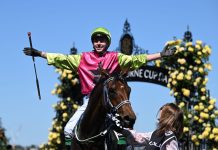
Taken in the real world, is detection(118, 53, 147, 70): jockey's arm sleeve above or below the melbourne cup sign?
above

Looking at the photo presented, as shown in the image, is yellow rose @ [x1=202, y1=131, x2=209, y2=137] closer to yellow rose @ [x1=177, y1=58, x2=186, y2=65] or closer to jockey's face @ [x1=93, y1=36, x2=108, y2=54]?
Answer: yellow rose @ [x1=177, y1=58, x2=186, y2=65]

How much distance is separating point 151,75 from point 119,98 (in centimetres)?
1121

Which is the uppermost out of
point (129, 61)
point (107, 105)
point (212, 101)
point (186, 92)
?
point (129, 61)

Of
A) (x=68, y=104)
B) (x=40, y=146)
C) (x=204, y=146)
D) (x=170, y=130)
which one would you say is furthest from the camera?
(x=40, y=146)

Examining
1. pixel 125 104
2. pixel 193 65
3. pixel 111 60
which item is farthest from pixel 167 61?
pixel 125 104

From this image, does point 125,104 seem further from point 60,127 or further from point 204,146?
point 60,127

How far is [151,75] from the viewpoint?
17.3 metres

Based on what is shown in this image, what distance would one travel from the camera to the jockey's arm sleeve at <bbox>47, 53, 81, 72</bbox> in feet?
25.2

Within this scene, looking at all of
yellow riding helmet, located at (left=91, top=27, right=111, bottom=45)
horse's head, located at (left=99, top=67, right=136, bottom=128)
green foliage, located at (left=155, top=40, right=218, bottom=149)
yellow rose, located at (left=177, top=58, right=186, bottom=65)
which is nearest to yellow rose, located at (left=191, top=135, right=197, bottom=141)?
green foliage, located at (left=155, top=40, right=218, bottom=149)

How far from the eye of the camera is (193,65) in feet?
54.1

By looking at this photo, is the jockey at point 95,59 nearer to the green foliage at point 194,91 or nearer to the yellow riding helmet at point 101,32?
the yellow riding helmet at point 101,32

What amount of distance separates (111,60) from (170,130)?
57.7 inches

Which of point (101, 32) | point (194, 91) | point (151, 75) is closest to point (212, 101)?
point (194, 91)

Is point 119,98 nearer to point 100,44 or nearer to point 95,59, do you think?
point 95,59
